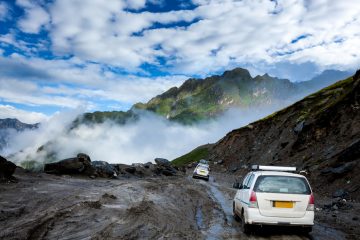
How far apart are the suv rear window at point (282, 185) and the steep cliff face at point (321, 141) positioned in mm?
11531

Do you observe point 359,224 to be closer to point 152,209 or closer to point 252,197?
point 252,197

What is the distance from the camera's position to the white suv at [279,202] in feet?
40.0

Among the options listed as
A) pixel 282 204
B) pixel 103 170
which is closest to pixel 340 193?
pixel 282 204

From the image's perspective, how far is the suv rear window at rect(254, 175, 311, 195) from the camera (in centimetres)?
1255

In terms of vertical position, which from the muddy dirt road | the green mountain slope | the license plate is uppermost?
the green mountain slope

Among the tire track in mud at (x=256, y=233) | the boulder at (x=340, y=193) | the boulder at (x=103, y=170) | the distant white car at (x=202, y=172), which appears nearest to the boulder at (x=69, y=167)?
the boulder at (x=103, y=170)

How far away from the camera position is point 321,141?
39.6 meters

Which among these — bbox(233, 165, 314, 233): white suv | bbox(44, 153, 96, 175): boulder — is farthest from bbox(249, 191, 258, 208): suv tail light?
bbox(44, 153, 96, 175): boulder

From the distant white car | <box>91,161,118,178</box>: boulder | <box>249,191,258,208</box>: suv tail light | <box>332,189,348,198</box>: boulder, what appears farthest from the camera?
the distant white car

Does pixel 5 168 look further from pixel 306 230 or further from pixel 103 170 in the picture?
pixel 306 230

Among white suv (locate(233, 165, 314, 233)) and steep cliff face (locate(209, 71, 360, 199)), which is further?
steep cliff face (locate(209, 71, 360, 199))

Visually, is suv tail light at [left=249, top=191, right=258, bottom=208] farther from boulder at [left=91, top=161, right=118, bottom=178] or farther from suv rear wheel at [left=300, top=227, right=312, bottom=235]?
boulder at [left=91, top=161, right=118, bottom=178]

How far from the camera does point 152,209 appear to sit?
17.0 meters

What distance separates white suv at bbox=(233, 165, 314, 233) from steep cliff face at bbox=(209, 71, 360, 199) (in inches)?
459
